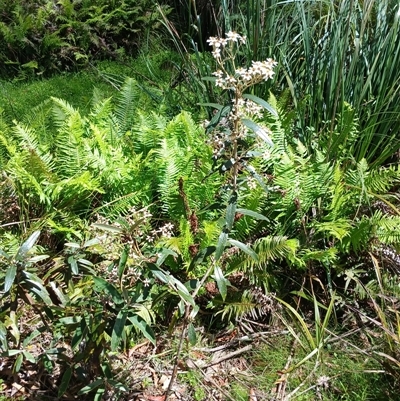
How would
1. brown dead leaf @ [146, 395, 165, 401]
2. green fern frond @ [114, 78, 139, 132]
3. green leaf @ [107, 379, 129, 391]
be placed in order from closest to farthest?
green leaf @ [107, 379, 129, 391] < brown dead leaf @ [146, 395, 165, 401] < green fern frond @ [114, 78, 139, 132]

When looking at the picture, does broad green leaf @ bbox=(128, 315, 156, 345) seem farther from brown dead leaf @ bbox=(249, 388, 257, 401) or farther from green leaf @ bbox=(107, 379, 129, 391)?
brown dead leaf @ bbox=(249, 388, 257, 401)

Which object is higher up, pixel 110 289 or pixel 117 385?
pixel 110 289

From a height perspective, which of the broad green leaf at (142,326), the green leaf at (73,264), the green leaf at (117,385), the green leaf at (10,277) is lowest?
the green leaf at (117,385)

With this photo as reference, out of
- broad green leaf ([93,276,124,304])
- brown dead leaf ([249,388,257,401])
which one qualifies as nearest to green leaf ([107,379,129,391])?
broad green leaf ([93,276,124,304])

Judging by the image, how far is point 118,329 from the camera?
161cm

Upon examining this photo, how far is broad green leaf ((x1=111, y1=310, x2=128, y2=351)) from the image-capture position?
160 cm

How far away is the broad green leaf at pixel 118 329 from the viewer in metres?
1.60

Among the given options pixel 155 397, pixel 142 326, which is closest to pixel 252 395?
pixel 155 397

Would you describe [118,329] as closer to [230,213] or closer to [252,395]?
[230,213]

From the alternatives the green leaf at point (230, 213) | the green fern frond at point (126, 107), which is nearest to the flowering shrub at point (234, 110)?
the green leaf at point (230, 213)

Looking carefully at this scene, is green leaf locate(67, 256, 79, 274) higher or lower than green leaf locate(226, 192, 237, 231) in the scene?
lower

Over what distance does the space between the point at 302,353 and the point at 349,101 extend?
4.76 feet

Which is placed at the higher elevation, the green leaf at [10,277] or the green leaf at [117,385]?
the green leaf at [10,277]

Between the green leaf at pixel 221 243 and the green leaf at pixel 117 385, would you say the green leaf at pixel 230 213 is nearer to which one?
the green leaf at pixel 221 243
